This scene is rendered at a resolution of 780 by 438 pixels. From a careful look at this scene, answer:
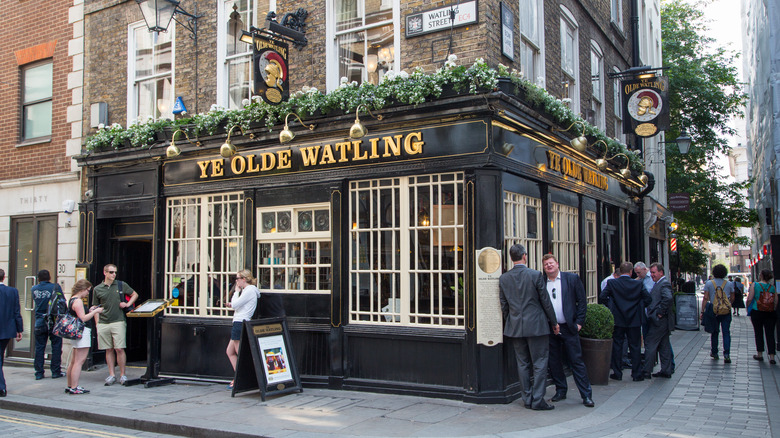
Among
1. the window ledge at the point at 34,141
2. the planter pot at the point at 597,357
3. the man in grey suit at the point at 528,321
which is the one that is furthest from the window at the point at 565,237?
the window ledge at the point at 34,141

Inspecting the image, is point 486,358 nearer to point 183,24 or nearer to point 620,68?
point 183,24

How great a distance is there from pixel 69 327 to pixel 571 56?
32.9 feet

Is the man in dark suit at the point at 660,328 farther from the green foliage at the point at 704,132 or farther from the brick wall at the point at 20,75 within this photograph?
the green foliage at the point at 704,132

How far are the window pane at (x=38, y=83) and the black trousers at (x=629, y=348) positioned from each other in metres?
11.7

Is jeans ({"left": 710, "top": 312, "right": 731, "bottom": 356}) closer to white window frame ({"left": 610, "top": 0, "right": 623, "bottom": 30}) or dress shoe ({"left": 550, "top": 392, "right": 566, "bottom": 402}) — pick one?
dress shoe ({"left": 550, "top": 392, "right": 566, "bottom": 402})

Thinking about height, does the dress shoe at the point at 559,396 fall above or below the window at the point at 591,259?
below

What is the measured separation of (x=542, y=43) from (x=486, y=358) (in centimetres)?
555

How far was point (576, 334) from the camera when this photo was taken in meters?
7.84

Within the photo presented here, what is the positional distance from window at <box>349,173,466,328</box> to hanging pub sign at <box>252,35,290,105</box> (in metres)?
1.77

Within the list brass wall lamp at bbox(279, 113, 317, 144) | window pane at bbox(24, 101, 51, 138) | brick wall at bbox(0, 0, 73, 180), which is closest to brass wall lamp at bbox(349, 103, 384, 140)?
brass wall lamp at bbox(279, 113, 317, 144)

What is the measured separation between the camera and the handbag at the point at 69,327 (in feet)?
29.6

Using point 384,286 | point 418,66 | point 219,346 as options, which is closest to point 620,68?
point 418,66

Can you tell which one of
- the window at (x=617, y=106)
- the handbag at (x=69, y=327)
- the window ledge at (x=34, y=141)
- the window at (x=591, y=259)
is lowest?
the handbag at (x=69, y=327)

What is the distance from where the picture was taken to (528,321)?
23.9 ft
